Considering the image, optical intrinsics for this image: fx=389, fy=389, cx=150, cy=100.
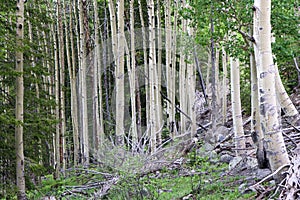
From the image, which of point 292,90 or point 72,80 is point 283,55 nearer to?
point 292,90

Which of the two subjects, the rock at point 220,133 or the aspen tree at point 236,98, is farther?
the rock at point 220,133

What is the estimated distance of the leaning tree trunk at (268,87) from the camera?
510cm

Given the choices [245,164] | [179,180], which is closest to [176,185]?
[179,180]

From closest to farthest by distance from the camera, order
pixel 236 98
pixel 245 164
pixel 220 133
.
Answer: pixel 245 164 < pixel 236 98 < pixel 220 133

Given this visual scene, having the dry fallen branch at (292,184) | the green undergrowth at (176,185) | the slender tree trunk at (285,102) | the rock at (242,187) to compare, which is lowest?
the green undergrowth at (176,185)

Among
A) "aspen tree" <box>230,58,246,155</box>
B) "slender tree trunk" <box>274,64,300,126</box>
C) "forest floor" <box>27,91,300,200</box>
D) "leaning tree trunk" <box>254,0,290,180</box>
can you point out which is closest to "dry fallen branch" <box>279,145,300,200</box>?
"forest floor" <box>27,91,300,200</box>

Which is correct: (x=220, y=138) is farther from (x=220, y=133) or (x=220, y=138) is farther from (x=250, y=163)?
(x=250, y=163)

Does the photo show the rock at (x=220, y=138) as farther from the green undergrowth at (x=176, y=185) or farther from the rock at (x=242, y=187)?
the rock at (x=242, y=187)

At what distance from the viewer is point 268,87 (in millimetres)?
5105

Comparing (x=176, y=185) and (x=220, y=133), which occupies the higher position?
(x=220, y=133)

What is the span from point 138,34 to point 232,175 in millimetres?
12485

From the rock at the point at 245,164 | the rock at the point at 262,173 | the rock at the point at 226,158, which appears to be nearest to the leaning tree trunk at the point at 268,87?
the rock at the point at 262,173

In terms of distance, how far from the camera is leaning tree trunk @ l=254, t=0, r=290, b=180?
5098mm

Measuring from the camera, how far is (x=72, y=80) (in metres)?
14.7
